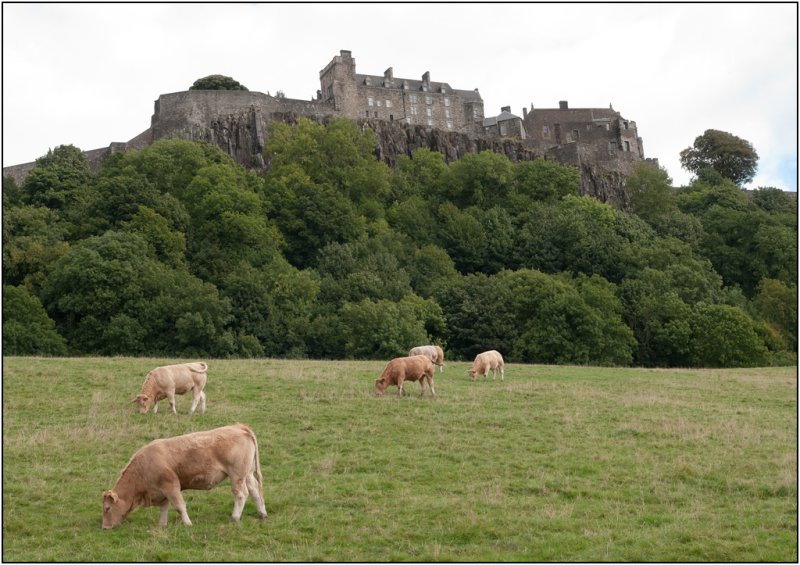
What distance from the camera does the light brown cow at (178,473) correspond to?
13.5m

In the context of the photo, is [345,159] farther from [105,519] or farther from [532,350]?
[105,519]

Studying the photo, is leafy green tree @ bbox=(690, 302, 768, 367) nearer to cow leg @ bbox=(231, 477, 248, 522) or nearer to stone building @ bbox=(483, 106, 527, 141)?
stone building @ bbox=(483, 106, 527, 141)

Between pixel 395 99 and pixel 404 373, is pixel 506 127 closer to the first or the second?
pixel 395 99

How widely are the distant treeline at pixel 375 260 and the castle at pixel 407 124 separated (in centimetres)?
448

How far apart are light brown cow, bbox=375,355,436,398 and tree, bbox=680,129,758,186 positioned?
9629cm

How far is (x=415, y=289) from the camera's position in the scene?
245 feet

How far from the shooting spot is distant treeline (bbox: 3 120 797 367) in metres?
57.8

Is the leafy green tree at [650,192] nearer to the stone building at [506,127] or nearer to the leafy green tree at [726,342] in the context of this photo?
the stone building at [506,127]

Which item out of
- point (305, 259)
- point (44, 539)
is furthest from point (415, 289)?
point (44, 539)

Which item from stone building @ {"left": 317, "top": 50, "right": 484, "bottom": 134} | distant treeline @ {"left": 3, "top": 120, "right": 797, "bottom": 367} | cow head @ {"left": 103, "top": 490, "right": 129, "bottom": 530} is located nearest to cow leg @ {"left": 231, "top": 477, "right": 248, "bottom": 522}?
cow head @ {"left": 103, "top": 490, "right": 129, "bottom": 530}

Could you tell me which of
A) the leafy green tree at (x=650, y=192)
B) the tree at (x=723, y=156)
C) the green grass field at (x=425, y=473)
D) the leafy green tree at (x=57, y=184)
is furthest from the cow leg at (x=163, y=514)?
the tree at (x=723, y=156)

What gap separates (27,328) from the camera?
54.0m

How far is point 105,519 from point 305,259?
68017 millimetres

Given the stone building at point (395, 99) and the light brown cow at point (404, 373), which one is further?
the stone building at point (395, 99)
